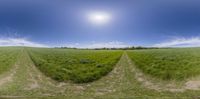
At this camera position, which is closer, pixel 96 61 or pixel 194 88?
pixel 194 88

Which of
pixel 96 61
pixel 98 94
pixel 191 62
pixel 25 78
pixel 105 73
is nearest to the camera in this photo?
pixel 98 94

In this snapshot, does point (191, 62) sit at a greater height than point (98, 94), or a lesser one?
greater

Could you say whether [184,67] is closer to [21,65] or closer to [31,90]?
[31,90]

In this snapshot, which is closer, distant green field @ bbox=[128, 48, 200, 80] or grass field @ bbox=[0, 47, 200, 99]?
grass field @ bbox=[0, 47, 200, 99]

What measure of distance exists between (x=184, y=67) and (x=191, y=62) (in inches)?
147

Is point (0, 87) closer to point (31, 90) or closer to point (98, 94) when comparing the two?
point (31, 90)

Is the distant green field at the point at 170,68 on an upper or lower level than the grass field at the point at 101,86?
upper

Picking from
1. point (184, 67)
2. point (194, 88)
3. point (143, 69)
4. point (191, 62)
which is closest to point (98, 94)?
point (194, 88)

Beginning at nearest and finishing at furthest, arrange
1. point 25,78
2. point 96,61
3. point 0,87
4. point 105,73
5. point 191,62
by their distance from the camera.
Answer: point 0,87
point 25,78
point 105,73
point 191,62
point 96,61

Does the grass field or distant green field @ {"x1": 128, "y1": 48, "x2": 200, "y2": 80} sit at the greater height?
distant green field @ {"x1": 128, "y1": 48, "x2": 200, "y2": 80}

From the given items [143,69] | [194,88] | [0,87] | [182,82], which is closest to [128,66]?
[143,69]

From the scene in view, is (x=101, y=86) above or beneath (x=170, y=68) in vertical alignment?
beneath

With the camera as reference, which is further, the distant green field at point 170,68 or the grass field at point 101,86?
the distant green field at point 170,68

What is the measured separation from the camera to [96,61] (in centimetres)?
5072
